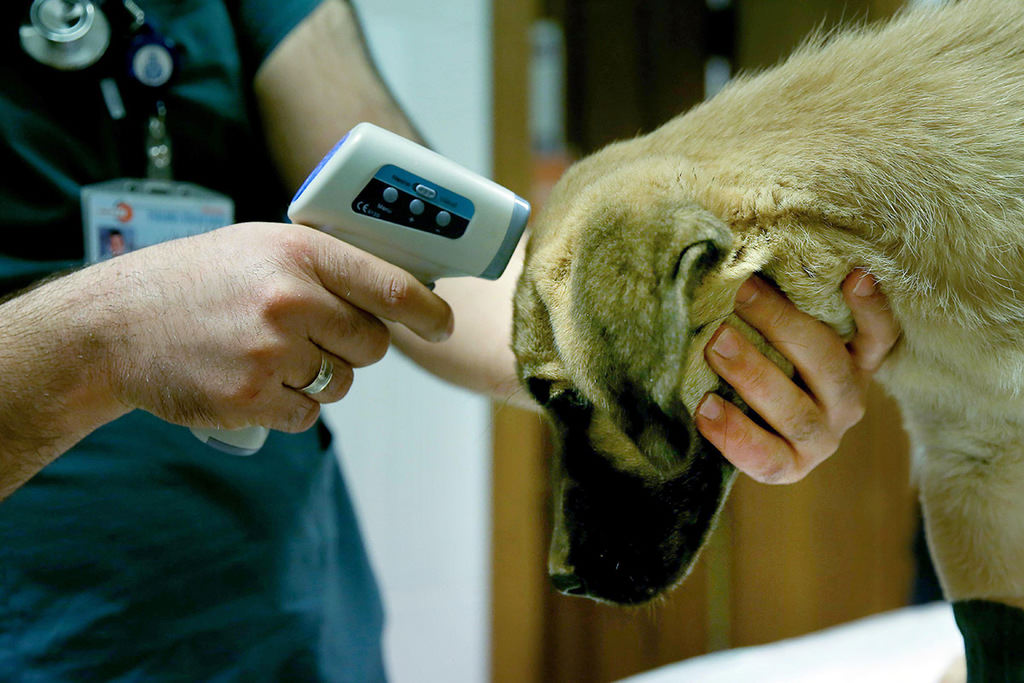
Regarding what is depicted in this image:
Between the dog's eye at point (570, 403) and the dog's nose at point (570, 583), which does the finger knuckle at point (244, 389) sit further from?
the dog's nose at point (570, 583)

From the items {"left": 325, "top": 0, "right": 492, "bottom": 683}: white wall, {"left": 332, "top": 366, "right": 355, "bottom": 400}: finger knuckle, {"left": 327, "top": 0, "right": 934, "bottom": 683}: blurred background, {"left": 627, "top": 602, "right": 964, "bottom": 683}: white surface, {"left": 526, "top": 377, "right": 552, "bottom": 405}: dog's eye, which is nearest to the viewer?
{"left": 332, "top": 366, "right": 355, "bottom": 400}: finger knuckle

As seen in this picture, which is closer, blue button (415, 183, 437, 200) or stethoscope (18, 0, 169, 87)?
blue button (415, 183, 437, 200)

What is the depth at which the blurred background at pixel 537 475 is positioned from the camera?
156cm

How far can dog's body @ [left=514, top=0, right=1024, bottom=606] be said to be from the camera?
75cm

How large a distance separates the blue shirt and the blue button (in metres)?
0.35

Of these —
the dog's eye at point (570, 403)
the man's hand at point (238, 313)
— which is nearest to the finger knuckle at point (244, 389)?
the man's hand at point (238, 313)

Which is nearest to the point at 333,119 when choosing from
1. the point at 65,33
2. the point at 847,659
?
the point at 65,33

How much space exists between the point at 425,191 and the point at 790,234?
1.25 ft

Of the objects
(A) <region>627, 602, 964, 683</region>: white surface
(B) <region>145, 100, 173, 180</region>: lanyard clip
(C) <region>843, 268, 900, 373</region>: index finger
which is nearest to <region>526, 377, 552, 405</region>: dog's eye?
(C) <region>843, 268, 900, 373</region>: index finger

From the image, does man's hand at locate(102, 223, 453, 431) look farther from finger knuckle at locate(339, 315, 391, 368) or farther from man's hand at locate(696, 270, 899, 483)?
man's hand at locate(696, 270, 899, 483)

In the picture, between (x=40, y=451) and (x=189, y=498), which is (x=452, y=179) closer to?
(x=40, y=451)

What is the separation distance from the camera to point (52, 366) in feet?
2.54

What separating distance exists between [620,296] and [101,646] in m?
0.84

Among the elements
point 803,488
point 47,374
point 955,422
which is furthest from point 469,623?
point 47,374
